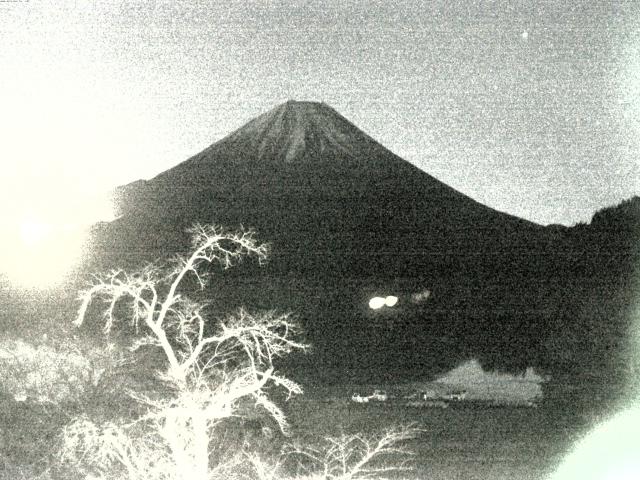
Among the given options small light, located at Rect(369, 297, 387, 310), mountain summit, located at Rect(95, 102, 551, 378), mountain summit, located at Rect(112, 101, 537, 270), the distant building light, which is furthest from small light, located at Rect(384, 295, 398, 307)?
mountain summit, located at Rect(112, 101, 537, 270)

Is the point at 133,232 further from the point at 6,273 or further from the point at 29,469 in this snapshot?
the point at 29,469

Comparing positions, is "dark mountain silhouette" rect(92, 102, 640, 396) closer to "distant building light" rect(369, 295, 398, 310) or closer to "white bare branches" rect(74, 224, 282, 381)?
"distant building light" rect(369, 295, 398, 310)

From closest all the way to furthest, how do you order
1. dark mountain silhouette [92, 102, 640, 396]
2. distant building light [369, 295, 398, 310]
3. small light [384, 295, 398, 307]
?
dark mountain silhouette [92, 102, 640, 396]
small light [384, 295, 398, 307]
distant building light [369, 295, 398, 310]

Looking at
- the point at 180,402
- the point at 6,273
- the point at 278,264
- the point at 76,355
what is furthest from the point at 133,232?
the point at 180,402

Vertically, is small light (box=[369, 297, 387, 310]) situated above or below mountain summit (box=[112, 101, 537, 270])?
below

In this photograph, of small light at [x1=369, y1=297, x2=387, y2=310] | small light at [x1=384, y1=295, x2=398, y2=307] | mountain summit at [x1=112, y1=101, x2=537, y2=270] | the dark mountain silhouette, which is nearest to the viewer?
the dark mountain silhouette

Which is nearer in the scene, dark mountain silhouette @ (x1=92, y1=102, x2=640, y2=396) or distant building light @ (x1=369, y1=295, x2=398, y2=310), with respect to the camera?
dark mountain silhouette @ (x1=92, y1=102, x2=640, y2=396)

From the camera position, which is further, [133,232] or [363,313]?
[133,232]

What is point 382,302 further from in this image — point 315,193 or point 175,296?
point 175,296
